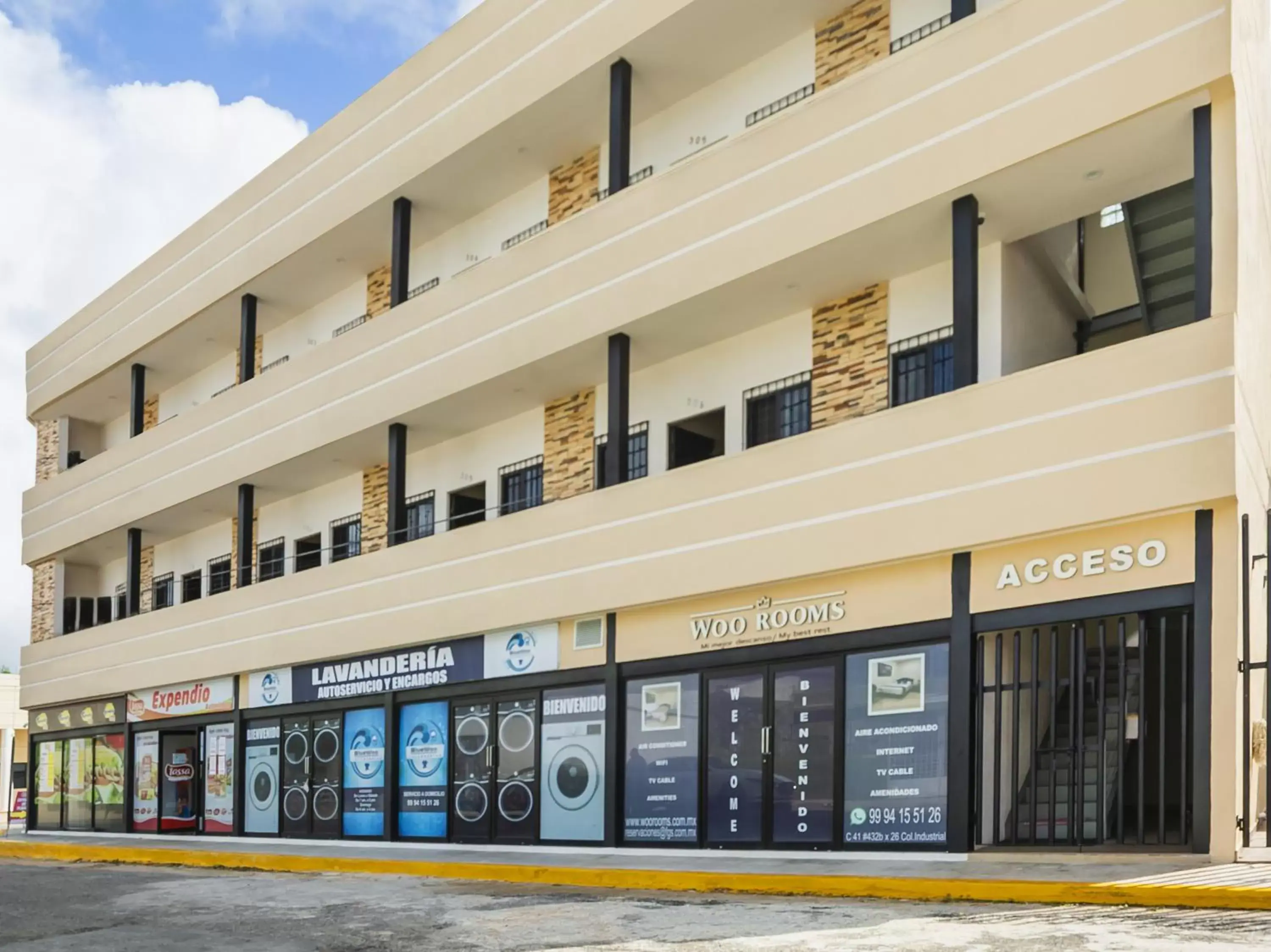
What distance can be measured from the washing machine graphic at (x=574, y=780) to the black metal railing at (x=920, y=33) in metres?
9.81

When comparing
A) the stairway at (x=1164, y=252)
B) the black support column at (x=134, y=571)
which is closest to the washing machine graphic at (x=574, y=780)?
the stairway at (x=1164, y=252)

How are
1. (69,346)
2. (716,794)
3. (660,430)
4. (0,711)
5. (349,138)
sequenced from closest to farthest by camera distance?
1. (716,794)
2. (660,430)
3. (349,138)
4. (69,346)
5. (0,711)

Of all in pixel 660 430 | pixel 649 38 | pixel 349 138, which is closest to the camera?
pixel 649 38

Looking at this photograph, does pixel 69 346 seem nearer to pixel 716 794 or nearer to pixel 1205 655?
pixel 716 794

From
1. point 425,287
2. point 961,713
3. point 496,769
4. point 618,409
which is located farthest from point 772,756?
point 425,287

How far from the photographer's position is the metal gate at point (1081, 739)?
13695mm

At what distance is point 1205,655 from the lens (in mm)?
13109

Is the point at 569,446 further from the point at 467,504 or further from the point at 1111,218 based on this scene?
the point at 1111,218

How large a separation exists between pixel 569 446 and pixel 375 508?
248 inches

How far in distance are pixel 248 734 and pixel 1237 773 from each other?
20.2 metres

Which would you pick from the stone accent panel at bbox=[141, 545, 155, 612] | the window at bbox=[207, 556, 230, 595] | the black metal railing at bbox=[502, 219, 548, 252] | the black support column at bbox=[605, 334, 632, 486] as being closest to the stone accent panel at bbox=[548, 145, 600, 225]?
the black metal railing at bbox=[502, 219, 548, 252]

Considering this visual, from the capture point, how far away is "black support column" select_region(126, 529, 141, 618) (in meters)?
33.6

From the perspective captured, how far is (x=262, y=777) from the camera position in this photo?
27.6 m

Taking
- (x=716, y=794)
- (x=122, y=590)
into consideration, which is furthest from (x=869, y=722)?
(x=122, y=590)
